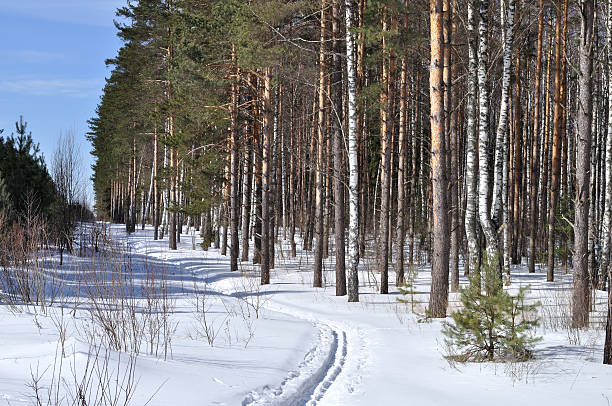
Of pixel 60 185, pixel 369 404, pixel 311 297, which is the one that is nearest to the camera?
pixel 369 404

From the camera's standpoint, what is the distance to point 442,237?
10.5 meters

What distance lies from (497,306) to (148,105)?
27.6 metres

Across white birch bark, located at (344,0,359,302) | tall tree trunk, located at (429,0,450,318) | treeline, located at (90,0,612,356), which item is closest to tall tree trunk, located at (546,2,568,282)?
treeline, located at (90,0,612,356)

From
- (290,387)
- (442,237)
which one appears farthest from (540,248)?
(290,387)

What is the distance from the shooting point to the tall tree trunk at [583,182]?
9.30 metres

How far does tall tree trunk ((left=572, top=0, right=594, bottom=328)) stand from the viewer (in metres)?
9.30

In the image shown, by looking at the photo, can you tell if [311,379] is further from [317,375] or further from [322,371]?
[322,371]

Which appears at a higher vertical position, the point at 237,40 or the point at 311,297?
the point at 237,40

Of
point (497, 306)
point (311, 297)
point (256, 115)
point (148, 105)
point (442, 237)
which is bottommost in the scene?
point (311, 297)

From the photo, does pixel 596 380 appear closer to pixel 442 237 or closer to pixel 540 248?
pixel 442 237

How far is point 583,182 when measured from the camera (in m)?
9.32

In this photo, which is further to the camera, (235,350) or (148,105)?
(148,105)

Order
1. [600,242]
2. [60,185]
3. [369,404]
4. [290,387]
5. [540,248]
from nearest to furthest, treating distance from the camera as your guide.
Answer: [369,404] → [290,387] → [600,242] → [60,185] → [540,248]

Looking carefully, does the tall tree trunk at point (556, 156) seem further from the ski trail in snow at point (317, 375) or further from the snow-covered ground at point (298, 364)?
the ski trail in snow at point (317, 375)
